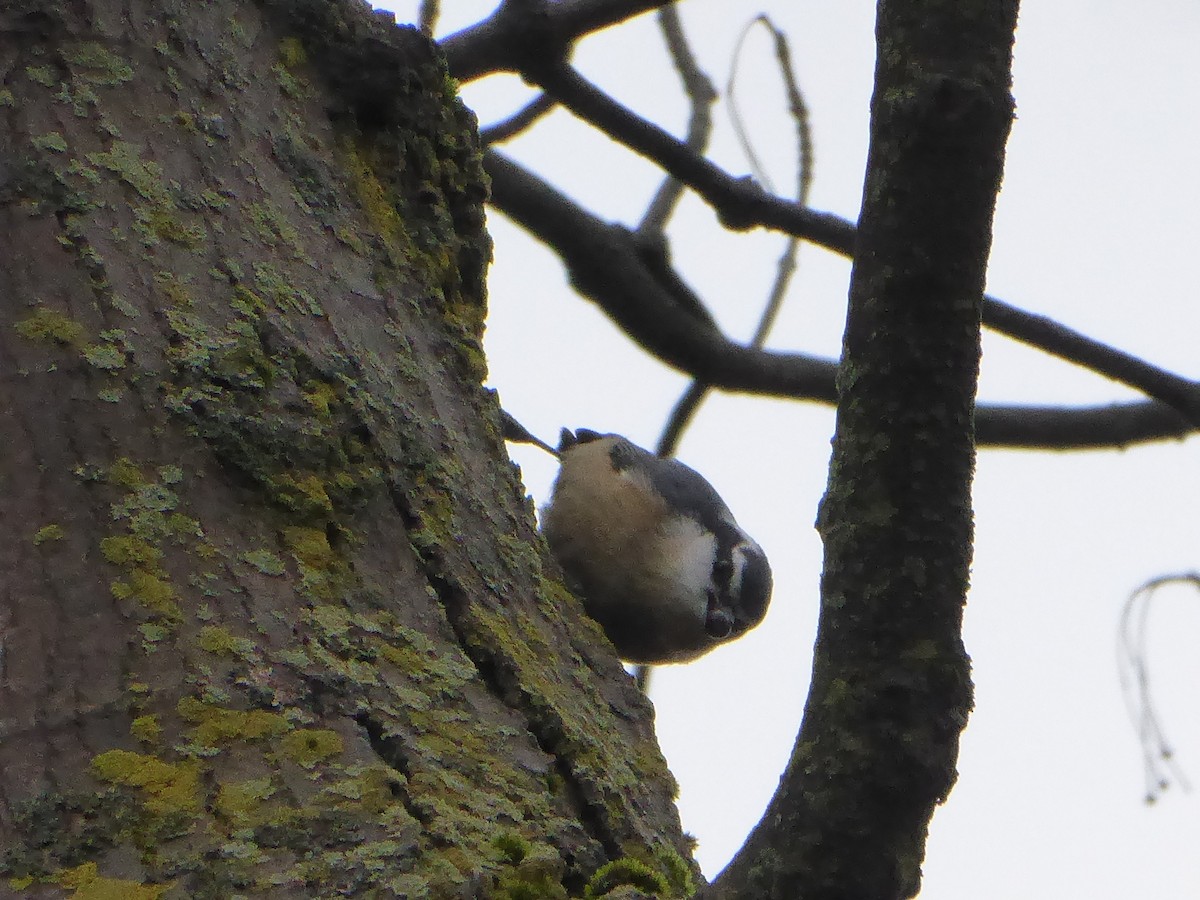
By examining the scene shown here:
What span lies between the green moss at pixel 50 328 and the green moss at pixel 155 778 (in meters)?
0.50

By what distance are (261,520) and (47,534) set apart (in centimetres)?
23

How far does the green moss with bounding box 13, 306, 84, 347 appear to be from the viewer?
1625 millimetres

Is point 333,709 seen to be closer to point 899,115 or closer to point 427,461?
point 427,461

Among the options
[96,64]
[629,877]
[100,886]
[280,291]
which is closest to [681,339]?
[280,291]

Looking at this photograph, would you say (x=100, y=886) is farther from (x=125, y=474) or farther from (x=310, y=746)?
(x=125, y=474)

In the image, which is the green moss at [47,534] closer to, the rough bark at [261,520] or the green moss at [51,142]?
the rough bark at [261,520]

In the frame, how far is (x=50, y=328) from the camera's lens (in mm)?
1633

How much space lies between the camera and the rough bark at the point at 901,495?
47.9 inches

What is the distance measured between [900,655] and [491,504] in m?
0.86


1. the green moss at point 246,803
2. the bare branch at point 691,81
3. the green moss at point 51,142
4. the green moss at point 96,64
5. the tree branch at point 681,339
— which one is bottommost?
the green moss at point 246,803

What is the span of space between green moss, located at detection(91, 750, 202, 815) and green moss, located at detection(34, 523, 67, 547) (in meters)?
0.25

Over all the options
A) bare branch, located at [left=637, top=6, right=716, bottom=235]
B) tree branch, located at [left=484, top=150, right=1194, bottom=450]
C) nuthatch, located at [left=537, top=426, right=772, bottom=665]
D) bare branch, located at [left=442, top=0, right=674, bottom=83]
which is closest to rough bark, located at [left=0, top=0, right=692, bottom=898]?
bare branch, located at [left=442, top=0, right=674, bottom=83]

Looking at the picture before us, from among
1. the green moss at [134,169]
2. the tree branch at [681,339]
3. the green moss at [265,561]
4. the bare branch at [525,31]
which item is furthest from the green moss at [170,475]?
the tree branch at [681,339]

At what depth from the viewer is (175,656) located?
1462 millimetres
